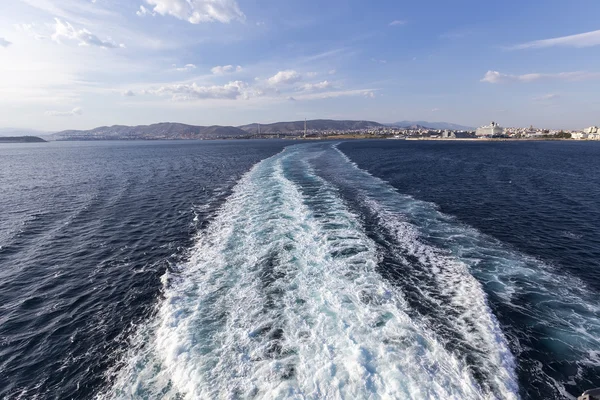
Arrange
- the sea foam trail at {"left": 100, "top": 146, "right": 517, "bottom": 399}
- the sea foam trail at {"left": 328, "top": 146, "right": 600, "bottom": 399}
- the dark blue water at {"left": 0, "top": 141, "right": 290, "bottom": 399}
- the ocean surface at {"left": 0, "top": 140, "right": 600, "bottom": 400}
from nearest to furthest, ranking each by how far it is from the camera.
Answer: the sea foam trail at {"left": 100, "top": 146, "right": 517, "bottom": 399} < the ocean surface at {"left": 0, "top": 140, "right": 600, "bottom": 400} < the sea foam trail at {"left": 328, "top": 146, "right": 600, "bottom": 399} < the dark blue water at {"left": 0, "top": 141, "right": 290, "bottom": 399}

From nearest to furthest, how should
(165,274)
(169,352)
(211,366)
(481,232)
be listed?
(211,366)
(169,352)
(165,274)
(481,232)

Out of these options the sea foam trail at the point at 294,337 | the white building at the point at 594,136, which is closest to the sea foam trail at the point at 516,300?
the sea foam trail at the point at 294,337

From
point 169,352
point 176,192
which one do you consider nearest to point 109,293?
point 169,352

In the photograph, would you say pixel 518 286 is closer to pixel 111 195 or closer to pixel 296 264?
pixel 296 264

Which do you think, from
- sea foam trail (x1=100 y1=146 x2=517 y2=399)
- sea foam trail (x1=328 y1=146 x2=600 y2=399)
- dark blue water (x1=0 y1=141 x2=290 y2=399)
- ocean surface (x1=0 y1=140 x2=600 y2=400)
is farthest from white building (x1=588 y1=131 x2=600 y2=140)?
dark blue water (x1=0 y1=141 x2=290 y2=399)

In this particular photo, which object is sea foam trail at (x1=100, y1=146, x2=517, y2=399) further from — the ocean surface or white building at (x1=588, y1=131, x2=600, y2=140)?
white building at (x1=588, y1=131, x2=600, y2=140)

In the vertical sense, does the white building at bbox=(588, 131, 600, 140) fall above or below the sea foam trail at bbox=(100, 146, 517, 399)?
above
